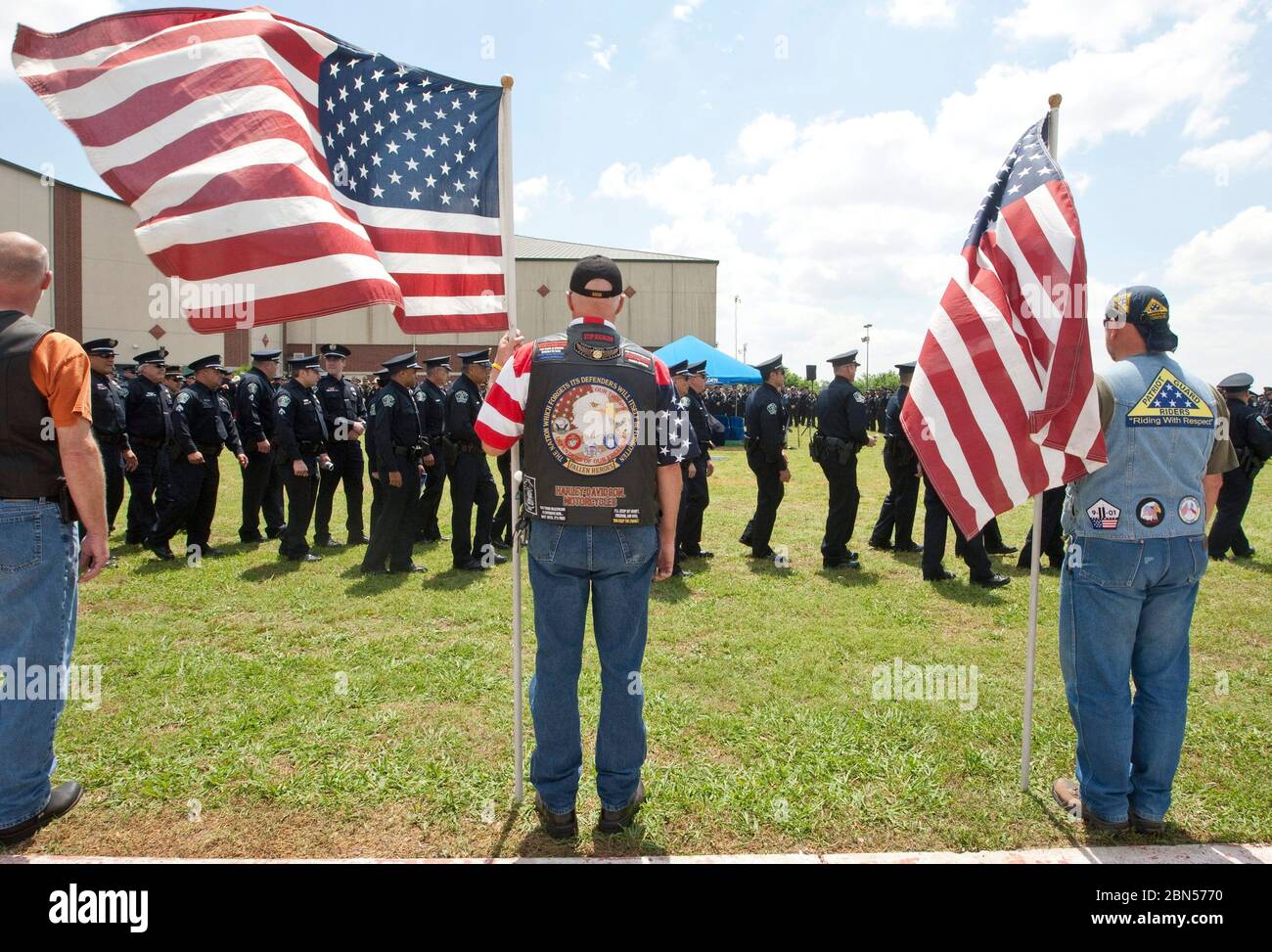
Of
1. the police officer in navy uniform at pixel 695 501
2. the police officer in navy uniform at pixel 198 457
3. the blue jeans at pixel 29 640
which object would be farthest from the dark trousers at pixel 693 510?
the blue jeans at pixel 29 640

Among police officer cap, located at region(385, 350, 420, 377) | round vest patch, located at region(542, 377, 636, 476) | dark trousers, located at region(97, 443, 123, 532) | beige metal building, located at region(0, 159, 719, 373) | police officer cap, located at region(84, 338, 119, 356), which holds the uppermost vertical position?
beige metal building, located at region(0, 159, 719, 373)

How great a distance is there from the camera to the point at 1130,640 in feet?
10.3

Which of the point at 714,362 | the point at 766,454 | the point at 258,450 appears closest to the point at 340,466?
the point at 258,450

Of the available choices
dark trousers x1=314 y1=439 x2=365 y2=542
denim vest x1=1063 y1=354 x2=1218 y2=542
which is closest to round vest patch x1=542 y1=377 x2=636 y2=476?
denim vest x1=1063 y1=354 x2=1218 y2=542

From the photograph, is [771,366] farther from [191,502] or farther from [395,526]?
[191,502]

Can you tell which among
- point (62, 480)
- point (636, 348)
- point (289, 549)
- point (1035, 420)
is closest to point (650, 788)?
point (636, 348)

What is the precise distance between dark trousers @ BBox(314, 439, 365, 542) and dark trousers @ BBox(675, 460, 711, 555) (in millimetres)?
4272

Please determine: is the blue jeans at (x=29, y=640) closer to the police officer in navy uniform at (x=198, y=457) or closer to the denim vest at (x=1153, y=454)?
the denim vest at (x=1153, y=454)

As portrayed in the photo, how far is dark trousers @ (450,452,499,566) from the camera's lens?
27.3ft

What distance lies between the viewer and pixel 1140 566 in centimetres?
309

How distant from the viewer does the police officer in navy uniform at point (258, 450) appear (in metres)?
9.37

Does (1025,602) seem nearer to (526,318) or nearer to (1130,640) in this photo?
(1130,640)

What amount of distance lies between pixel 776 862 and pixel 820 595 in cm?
456

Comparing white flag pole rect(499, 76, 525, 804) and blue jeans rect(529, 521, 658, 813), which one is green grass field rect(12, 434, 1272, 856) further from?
blue jeans rect(529, 521, 658, 813)
